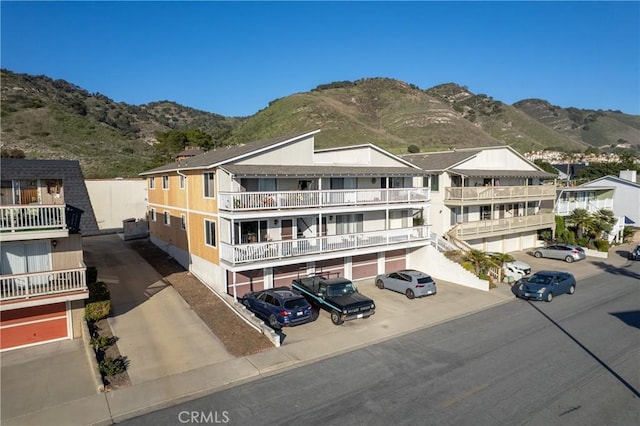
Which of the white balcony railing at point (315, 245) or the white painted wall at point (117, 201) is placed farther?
the white painted wall at point (117, 201)

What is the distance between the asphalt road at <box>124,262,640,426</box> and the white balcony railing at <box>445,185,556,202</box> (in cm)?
1285

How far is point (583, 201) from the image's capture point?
43.4 metres

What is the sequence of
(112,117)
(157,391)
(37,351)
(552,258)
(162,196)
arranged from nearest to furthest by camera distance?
(157,391) → (37,351) → (162,196) → (552,258) → (112,117)

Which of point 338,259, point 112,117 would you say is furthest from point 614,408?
point 112,117

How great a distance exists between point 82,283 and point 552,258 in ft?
112

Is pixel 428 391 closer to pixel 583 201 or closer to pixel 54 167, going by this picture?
pixel 54 167

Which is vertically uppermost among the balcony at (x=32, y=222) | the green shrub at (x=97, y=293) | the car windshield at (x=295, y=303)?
the balcony at (x=32, y=222)

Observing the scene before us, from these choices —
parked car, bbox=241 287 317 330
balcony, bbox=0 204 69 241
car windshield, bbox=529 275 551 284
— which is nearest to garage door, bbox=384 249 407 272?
car windshield, bbox=529 275 551 284

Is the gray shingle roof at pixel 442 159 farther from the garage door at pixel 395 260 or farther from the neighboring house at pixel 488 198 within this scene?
the garage door at pixel 395 260

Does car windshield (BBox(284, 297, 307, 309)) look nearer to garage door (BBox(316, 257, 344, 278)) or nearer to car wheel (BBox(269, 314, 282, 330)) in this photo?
car wheel (BBox(269, 314, 282, 330))

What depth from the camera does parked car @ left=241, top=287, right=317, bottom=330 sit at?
18.1 metres

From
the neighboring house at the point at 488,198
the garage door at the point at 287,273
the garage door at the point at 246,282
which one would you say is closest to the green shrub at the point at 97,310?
the garage door at the point at 246,282

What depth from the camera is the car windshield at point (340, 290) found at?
20.2 metres

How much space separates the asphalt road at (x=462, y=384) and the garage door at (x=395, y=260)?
28.9 feet
